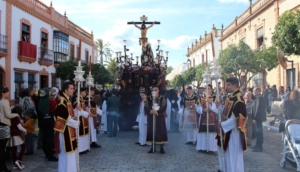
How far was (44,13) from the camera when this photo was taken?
77.2ft

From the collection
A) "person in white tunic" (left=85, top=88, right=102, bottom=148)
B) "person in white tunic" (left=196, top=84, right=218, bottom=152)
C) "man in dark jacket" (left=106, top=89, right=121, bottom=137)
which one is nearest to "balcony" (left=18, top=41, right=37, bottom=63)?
"man in dark jacket" (left=106, top=89, right=121, bottom=137)

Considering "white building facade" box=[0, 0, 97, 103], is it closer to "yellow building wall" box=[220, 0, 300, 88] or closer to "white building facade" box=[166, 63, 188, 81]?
"yellow building wall" box=[220, 0, 300, 88]

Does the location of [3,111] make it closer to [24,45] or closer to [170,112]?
[170,112]

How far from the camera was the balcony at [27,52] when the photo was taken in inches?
769

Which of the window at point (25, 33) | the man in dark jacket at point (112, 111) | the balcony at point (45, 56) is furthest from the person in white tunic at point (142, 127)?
the balcony at point (45, 56)

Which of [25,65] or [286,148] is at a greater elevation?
[25,65]

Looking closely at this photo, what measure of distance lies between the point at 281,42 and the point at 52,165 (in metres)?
9.80

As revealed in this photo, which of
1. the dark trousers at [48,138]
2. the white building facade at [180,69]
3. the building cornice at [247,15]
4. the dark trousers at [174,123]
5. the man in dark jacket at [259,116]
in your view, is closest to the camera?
the dark trousers at [48,138]

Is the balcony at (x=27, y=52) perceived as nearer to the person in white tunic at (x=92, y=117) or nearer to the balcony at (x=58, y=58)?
the balcony at (x=58, y=58)

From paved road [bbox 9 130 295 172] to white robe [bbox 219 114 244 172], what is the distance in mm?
1122

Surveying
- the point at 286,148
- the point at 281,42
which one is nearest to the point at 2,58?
the point at 281,42

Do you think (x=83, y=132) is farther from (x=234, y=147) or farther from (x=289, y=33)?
(x=289, y=33)

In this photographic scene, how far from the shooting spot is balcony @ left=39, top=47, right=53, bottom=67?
22.2 metres

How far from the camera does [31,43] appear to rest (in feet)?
70.1
